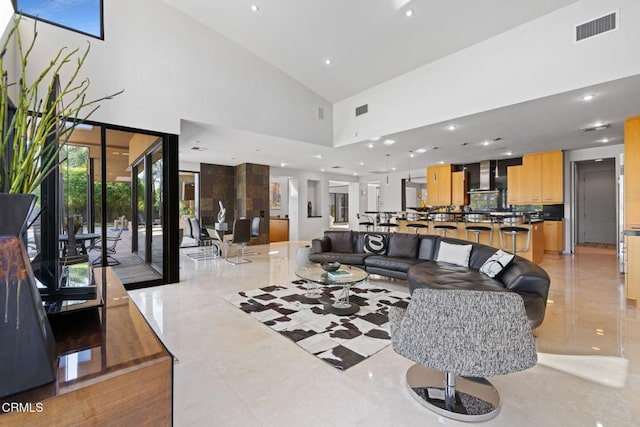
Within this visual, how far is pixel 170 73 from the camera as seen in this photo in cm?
475

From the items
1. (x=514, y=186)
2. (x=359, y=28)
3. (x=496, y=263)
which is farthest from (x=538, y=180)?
(x=359, y=28)

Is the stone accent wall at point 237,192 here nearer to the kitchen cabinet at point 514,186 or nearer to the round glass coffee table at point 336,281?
the round glass coffee table at point 336,281

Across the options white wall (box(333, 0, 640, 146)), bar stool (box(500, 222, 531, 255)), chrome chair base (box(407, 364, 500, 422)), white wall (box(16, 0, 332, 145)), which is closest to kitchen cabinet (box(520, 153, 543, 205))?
bar stool (box(500, 222, 531, 255))

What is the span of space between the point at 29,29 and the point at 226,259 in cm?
507

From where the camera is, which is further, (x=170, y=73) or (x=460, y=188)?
(x=460, y=188)

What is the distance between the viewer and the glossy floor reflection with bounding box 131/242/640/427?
1.83 meters

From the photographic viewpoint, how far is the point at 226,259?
713 cm

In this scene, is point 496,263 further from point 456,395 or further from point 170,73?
point 170,73

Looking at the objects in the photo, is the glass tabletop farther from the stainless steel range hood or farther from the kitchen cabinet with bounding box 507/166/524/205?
the stainless steel range hood

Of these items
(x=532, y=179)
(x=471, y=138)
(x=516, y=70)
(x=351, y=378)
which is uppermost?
(x=516, y=70)

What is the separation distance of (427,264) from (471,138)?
3.82m

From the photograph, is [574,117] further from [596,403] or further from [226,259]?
[226,259]

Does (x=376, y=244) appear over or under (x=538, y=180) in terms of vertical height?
under

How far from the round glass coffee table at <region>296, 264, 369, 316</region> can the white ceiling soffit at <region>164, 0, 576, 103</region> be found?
3.77 metres
